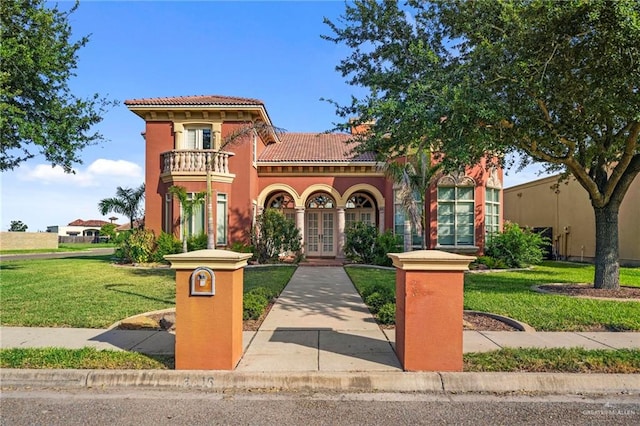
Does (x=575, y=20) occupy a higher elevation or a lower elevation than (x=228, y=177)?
higher

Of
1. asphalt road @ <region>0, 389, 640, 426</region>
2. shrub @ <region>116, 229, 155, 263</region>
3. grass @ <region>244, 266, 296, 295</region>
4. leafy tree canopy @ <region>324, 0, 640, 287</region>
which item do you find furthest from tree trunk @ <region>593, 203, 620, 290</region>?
shrub @ <region>116, 229, 155, 263</region>

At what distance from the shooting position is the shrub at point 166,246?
1711cm

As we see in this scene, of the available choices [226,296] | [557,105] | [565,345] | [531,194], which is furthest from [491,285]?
[531,194]

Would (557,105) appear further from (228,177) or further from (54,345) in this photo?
(228,177)

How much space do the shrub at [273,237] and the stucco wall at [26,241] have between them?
30202 millimetres

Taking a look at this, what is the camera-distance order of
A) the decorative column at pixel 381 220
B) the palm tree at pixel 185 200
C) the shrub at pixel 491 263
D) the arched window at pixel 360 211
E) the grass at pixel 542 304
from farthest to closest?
the arched window at pixel 360 211 → the decorative column at pixel 381 220 → the palm tree at pixel 185 200 → the shrub at pixel 491 263 → the grass at pixel 542 304

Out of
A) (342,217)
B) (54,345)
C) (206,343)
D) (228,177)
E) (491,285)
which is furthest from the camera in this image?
(342,217)

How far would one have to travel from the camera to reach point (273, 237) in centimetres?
1770

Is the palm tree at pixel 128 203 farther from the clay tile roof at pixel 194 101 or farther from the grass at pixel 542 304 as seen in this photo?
the grass at pixel 542 304

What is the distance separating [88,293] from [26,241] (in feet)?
117

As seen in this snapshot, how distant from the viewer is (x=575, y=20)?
24.5 feet

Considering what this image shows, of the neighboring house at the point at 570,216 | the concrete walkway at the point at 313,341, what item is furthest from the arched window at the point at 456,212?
the concrete walkway at the point at 313,341

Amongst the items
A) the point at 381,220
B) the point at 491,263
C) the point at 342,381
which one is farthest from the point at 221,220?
the point at 342,381

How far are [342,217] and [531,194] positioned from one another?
1241cm
